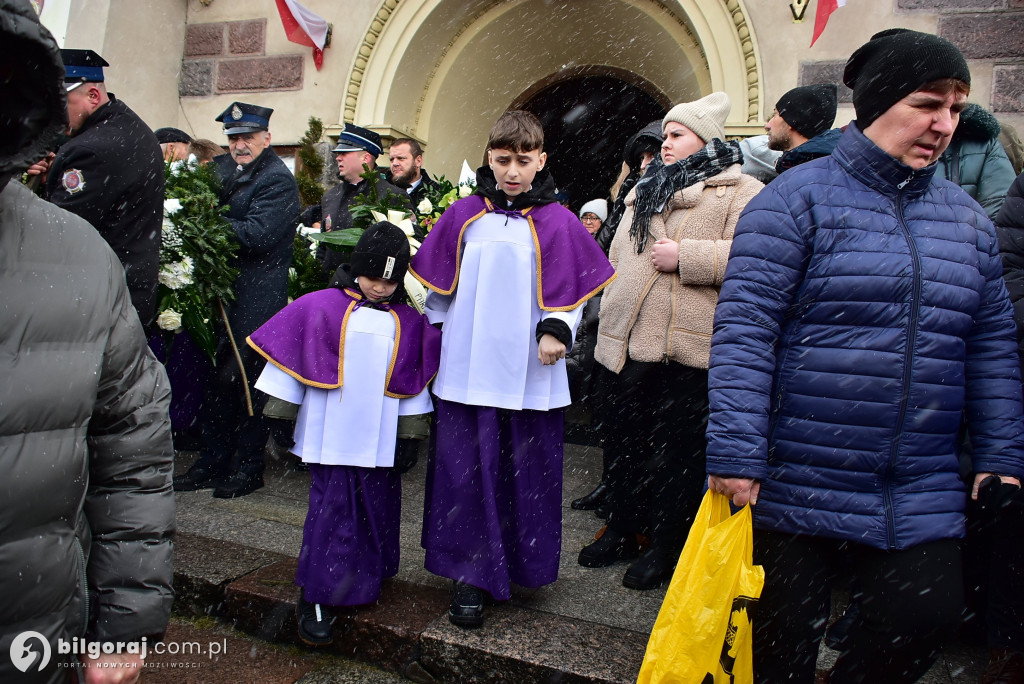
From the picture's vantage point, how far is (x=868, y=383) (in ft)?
6.57

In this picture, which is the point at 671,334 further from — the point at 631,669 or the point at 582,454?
the point at 582,454

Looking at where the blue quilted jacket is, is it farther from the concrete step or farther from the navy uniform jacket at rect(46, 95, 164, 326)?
the navy uniform jacket at rect(46, 95, 164, 326)

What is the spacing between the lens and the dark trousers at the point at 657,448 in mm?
3363

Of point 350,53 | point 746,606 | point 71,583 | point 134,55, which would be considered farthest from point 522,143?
point 134,55

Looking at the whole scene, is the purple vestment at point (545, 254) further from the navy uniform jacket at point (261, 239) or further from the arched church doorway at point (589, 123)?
the arched church doorway at point (589, 123)

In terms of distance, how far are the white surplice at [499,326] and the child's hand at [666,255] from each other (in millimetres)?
451

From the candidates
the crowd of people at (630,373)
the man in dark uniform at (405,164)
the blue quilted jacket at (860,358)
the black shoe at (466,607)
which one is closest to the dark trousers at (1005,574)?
the crowd of people at (630,373)

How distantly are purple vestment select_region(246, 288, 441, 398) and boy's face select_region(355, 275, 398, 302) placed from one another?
1.3 inches

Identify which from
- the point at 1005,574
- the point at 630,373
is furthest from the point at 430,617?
the point at 1005,574

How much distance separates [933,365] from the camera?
Answer: 2021mm

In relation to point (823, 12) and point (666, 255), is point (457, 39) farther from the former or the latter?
point (666, 255)

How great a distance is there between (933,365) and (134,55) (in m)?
8.07

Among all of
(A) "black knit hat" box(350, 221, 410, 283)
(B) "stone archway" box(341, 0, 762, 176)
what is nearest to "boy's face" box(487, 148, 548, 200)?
(A) "black knit hat" box(350, 221, 410, 283)

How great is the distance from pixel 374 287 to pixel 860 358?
1.95 metres
